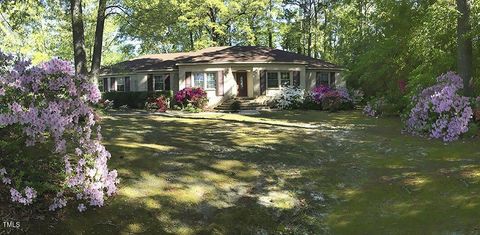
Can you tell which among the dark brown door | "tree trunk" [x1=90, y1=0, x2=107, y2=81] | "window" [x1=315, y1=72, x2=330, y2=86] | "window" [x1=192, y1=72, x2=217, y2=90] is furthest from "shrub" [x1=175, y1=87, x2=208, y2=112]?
"window" [x1=315, y1=72, x2=330, y2=86]

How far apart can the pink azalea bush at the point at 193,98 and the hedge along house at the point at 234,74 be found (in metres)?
2.24

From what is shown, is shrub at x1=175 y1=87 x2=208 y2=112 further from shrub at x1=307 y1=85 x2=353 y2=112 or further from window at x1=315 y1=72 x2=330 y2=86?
window at x1=315 y1=72 x2=330 y2=86

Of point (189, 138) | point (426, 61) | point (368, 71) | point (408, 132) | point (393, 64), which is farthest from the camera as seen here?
point (368, 71)

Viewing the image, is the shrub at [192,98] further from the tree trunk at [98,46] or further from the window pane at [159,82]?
the tree trunk at [98,46]

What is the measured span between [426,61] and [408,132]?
2.63 metres

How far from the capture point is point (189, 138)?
1085 centimetres

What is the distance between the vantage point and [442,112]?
36.4ft

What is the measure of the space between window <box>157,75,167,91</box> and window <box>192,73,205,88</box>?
256 centimetres

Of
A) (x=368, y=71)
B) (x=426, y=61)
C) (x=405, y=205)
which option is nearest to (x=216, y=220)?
(x=405, y=205)

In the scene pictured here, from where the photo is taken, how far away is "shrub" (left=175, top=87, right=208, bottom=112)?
25.3 metres

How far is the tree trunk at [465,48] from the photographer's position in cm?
1191

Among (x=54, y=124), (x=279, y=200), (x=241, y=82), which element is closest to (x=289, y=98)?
(x=241, y=82)

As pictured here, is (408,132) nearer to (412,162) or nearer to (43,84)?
(412,162)

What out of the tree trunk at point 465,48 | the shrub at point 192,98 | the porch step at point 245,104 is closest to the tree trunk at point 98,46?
the shrub at point 192,98
